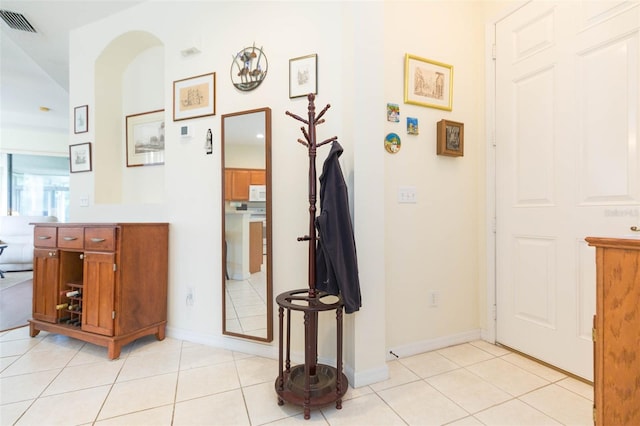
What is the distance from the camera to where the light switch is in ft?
7.07

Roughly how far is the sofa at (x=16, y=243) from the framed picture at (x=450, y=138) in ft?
19.9

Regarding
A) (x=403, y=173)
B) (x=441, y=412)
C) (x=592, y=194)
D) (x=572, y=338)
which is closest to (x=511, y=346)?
(x=572, y=338)

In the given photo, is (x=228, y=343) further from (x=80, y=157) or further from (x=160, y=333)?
(x=80, y=157)

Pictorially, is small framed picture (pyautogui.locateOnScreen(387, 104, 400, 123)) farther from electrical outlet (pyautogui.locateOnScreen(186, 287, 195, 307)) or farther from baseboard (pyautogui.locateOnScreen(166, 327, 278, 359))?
electrical outlet (pyautogui.locateOnScreen(186, 287, 195, 307))

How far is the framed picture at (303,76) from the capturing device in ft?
6.61

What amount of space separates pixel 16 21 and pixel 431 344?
15.1 feet

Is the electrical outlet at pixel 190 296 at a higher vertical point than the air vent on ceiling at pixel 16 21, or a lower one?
lower

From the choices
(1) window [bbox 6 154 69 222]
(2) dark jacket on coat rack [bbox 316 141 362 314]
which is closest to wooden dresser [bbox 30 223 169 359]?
(2) dark jacket on coat rack [bbox 316 141 362 314]

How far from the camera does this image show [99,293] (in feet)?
6.99

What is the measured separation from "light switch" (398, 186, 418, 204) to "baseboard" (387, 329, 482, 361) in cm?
106

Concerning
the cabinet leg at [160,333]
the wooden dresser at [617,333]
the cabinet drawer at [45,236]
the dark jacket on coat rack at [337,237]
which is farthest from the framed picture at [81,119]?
the wooden dresser at [617,333]

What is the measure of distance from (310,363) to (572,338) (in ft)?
5.43

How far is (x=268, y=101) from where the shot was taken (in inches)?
85.0

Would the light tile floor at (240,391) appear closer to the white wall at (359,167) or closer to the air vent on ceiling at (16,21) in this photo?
the white wall at (359,167)
